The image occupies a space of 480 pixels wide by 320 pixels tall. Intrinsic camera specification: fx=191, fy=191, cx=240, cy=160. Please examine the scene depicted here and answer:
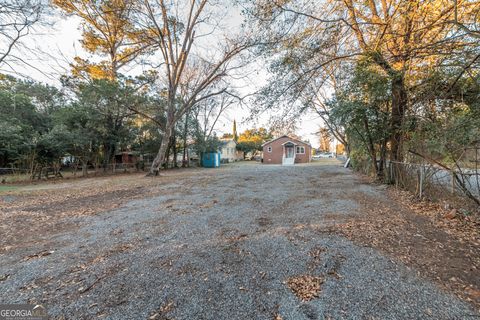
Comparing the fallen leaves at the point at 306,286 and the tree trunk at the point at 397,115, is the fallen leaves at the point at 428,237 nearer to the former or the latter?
the fallen leaves at the point at 306,286

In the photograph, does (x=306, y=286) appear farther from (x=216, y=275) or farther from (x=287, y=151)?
(x=287, y=151)

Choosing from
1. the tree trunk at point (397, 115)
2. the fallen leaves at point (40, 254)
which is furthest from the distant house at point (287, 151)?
the fallen leaves at point (40, 254)

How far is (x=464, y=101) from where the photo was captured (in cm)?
428

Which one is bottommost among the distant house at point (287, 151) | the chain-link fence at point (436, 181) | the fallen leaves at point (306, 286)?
the fallen leaves at point (306, 286)

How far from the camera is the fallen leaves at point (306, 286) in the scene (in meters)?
1.84

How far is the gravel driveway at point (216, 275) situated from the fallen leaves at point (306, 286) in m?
0.01

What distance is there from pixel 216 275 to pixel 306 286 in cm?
97

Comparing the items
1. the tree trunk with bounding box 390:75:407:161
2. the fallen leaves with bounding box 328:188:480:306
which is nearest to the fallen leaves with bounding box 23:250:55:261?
the fallen leaves with bounding box 328:188:480:306

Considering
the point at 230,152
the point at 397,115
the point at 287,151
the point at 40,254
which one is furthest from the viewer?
the point at 230,152

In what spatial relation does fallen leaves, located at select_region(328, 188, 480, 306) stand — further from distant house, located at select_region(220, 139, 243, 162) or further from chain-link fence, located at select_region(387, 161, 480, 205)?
distant house, located at select_region(220, 139, 243, 162)

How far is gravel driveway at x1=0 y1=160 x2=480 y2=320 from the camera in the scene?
1683 millimetres

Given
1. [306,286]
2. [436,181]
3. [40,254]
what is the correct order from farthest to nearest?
[436,181], [40,254], [306,286]

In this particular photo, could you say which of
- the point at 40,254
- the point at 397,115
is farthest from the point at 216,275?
the point at 397,115

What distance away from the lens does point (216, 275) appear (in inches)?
84.7
